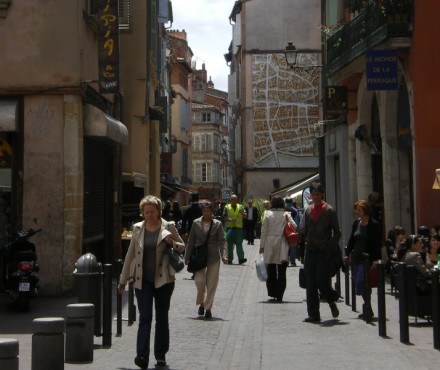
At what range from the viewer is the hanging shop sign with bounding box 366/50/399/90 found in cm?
2008

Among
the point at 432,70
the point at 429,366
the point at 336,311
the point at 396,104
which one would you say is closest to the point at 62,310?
the point at 336,311

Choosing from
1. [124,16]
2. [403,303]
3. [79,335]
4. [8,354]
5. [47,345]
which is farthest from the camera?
[124,16]

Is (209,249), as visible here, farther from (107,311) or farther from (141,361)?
(141,361)

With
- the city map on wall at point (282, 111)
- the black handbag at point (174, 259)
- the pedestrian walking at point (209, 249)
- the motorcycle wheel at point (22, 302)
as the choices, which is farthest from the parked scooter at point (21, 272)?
the city map on wall at point (282, 111)

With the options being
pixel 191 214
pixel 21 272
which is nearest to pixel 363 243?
pixel 21 272

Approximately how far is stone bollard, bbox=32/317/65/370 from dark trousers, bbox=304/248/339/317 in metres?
5.35

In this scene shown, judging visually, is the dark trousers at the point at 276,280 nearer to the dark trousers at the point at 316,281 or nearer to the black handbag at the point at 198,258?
the black handbag at the point at 198,258

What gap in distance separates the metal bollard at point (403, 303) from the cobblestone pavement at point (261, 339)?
0.39 feet

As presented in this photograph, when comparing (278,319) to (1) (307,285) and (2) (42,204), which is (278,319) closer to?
(1) (307,285)

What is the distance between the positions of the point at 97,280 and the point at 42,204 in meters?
6.22

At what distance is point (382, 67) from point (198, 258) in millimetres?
7473

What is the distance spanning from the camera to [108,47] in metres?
18.6

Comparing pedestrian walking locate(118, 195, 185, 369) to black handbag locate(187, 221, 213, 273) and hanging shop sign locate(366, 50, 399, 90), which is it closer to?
black handbag locate(187, 221, 213, 273)

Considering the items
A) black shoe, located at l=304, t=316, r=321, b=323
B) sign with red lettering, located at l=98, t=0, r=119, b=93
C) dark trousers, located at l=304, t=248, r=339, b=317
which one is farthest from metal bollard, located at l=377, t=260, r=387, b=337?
sign with red lettering, located at l=98, t=0, r=119, b=93
